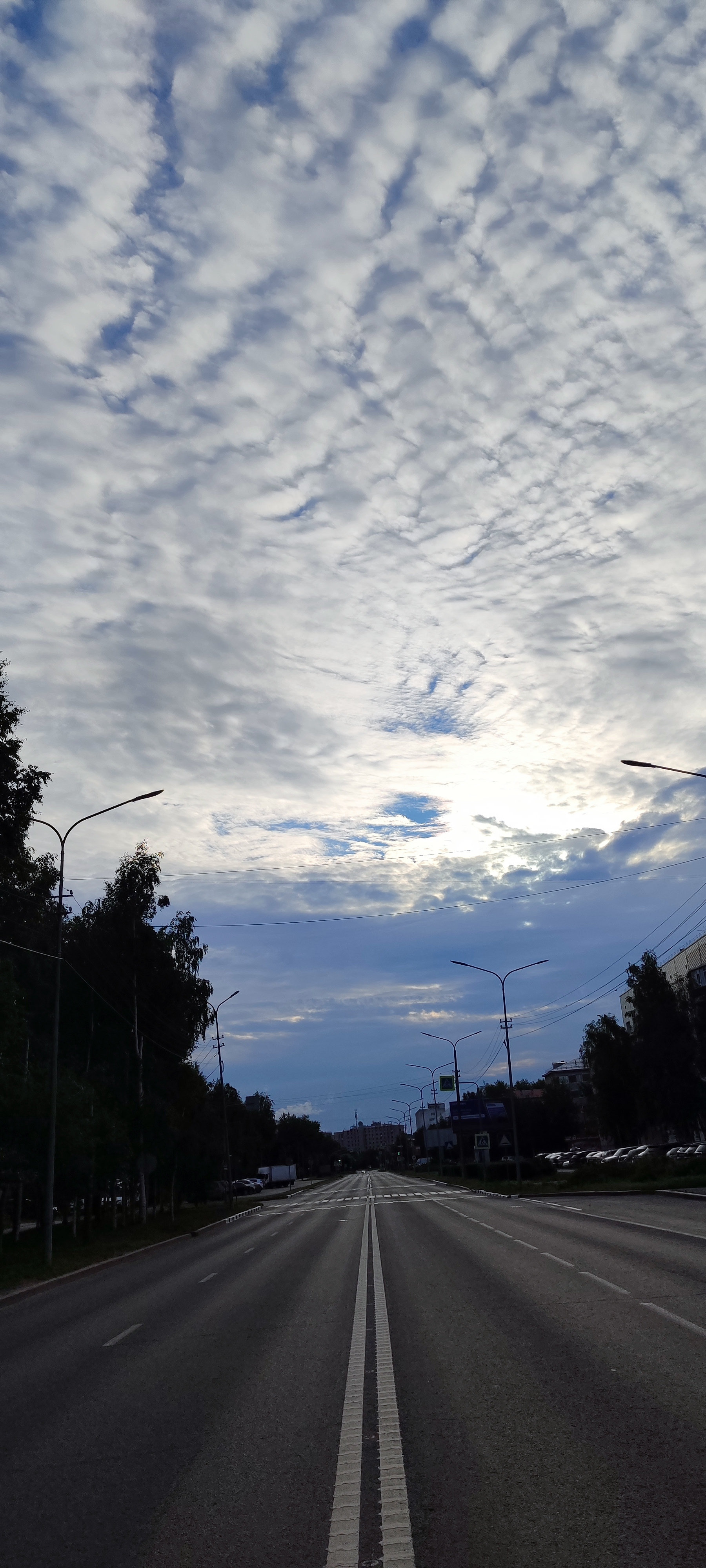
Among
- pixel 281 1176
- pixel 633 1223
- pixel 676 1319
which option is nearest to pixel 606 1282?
pixel 676 1319

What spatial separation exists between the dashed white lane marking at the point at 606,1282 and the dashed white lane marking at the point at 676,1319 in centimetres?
110

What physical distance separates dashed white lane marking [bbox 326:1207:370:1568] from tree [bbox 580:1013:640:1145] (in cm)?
7801

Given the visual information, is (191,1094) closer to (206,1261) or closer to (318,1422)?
(206,1261)

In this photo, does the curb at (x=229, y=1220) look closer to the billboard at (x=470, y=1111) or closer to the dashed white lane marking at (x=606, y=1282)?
the billboard at (x=470, y=1111)

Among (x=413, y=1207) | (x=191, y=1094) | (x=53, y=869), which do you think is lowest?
(x=413, y=1207)

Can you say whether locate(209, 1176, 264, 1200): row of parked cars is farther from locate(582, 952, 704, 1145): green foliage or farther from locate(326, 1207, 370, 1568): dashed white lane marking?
locate(326, 1207, 370, 1568): dashed white lane marking

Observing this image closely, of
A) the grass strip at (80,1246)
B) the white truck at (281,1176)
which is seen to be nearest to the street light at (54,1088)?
the grass strip at (80,1246)

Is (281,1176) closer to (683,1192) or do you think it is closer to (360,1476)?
(683,1192)

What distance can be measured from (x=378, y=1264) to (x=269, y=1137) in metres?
136

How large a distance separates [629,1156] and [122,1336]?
64074 millimetres

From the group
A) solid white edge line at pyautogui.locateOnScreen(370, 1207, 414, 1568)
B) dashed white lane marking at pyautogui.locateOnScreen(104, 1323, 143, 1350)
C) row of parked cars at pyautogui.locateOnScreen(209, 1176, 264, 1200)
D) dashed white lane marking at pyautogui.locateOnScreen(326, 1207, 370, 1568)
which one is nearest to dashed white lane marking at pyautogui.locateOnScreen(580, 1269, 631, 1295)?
solid white edge line at pyautogui.locateOnScreen(370, 1207, 414, 1568)

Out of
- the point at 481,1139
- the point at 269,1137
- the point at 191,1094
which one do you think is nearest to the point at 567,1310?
the point at 191,1094

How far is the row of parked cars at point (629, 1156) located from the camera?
174ft

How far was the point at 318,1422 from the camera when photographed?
834cm
